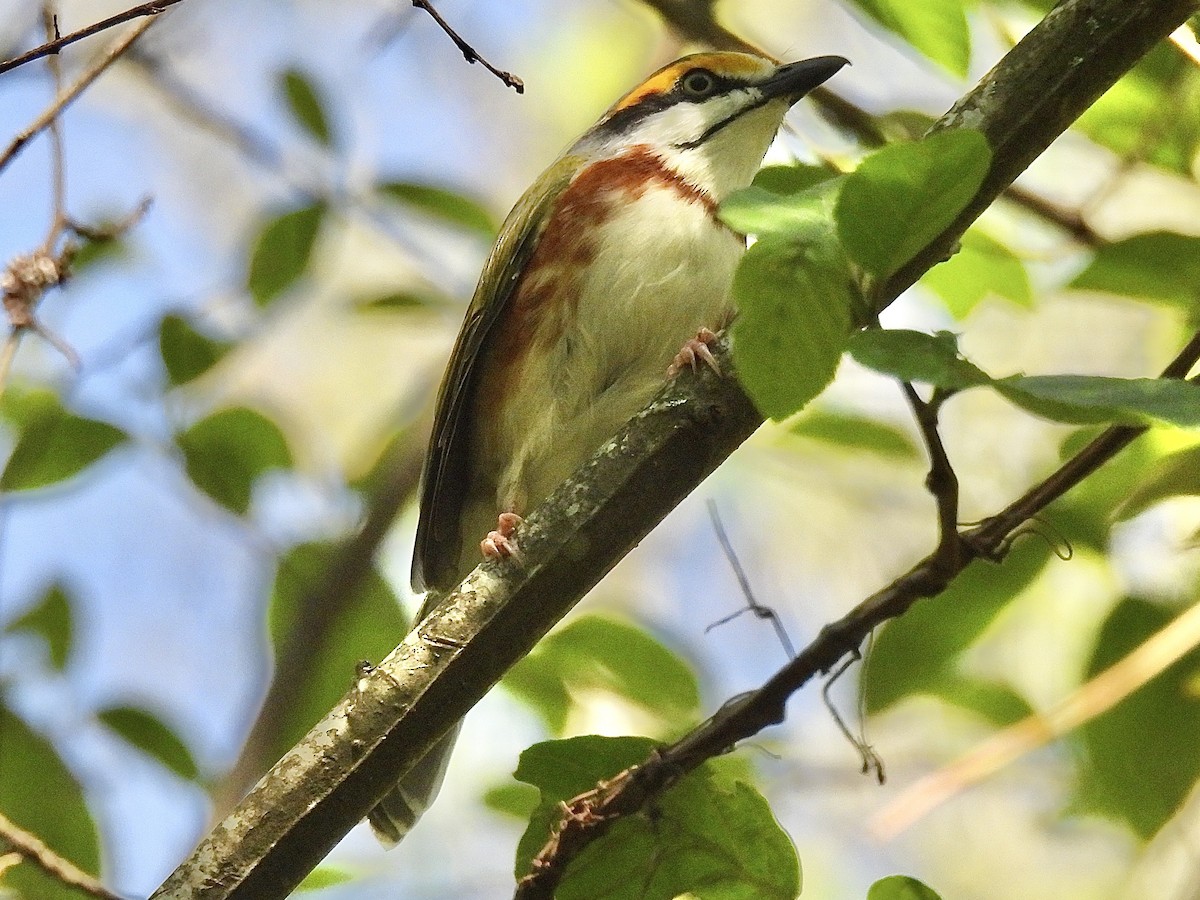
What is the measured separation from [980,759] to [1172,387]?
131 centimetres

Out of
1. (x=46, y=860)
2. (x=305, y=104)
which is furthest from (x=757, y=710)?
(x=305, y=104)

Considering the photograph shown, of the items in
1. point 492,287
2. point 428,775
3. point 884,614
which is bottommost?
point 884,614

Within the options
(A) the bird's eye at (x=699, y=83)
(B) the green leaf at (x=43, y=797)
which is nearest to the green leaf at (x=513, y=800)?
(B) the green leaf at (x=43, y=797)

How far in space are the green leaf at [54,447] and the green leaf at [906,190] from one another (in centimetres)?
224

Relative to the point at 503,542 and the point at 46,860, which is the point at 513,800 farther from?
the point at 46,860

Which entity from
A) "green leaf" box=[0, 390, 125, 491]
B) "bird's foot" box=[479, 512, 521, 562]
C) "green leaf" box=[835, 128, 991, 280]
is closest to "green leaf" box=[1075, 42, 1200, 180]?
"green leaf" box=[835, 128, 991, 280]

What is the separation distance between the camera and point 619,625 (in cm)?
296

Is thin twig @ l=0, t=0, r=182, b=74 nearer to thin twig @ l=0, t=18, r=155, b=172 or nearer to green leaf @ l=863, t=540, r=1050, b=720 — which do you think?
thin twig @ l=0, t=18, r=155, b=172

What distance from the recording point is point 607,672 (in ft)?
9.95

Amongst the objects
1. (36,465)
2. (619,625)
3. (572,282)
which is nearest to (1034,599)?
(619,625)

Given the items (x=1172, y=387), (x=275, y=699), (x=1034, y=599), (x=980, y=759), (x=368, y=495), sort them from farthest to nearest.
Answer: (x=368, y=495), (x=1034, y=599), (x=275, y=699), (x=980, y=759), (x=1172, y=387)

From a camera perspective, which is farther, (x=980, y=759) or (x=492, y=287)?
(x=492, y=287)

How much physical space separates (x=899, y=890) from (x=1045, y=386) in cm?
73

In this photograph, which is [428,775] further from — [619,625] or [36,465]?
[36,465]
